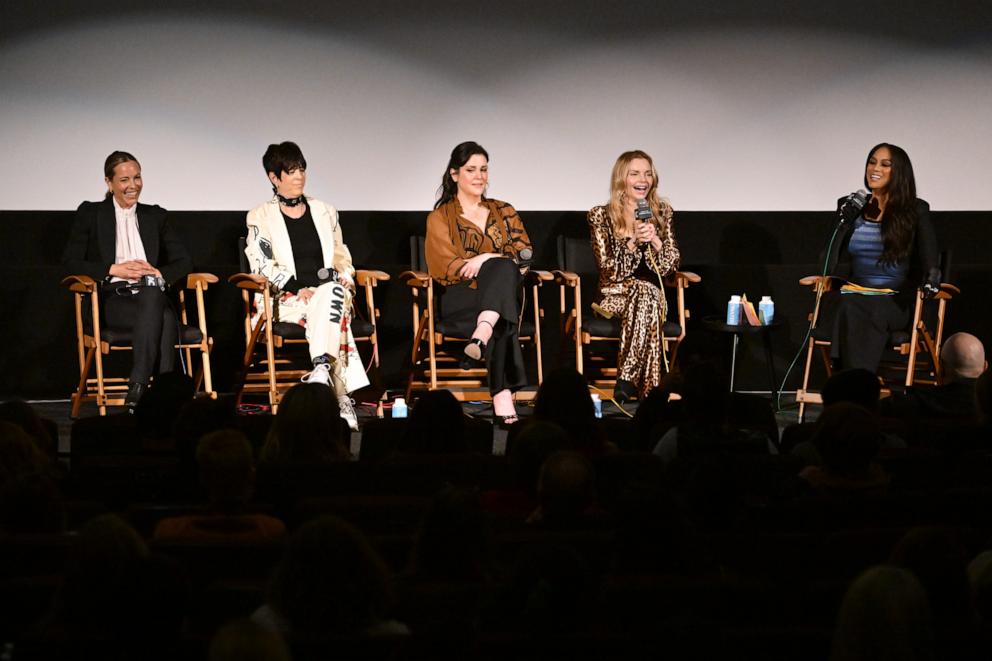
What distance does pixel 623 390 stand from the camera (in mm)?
6281

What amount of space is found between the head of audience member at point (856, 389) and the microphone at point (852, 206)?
8.21 ft

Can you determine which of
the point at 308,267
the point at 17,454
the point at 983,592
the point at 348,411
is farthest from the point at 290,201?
the point at 983,592

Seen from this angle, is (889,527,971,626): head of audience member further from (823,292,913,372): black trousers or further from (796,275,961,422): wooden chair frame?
(823,292,913,372): black trousers

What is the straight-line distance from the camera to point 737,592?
2174 millimetres

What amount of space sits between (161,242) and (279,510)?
3487 millimetres

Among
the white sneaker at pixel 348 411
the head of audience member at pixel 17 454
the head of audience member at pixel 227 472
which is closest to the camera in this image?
the head of audience member at pixel 227 472

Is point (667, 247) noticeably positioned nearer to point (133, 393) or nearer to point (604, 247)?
point (604, 247)

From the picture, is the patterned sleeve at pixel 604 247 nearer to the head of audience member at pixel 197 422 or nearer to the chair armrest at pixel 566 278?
the chair armrest at pixel 566 278

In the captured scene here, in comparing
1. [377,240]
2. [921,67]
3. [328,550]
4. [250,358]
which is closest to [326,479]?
[328,550]

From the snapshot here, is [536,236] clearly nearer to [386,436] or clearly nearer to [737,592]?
[386,436]

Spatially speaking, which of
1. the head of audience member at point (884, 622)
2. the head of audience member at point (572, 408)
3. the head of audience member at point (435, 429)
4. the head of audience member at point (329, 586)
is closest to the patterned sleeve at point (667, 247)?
the head of audience member at point (572, 408)

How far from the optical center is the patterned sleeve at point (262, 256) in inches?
237

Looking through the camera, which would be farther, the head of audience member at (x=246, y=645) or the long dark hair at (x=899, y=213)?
the long dark hair at (x=899, y=213)

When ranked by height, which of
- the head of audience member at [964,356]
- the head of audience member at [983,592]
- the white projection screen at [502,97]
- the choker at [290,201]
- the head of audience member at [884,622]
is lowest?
the head of audience member at [983,592]
